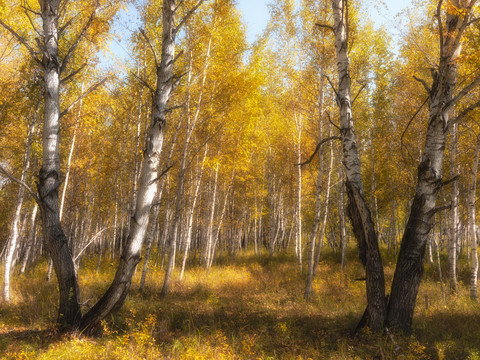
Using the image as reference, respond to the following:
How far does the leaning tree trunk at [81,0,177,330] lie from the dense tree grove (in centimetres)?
2

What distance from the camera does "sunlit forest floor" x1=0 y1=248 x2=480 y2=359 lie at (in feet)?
11.6

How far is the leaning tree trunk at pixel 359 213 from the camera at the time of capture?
4051 mm

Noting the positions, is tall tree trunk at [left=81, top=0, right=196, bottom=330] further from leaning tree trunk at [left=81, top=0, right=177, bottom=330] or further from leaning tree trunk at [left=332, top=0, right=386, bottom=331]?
leaning tree trunk at [left=332, top=0, right=386, bottom=331]

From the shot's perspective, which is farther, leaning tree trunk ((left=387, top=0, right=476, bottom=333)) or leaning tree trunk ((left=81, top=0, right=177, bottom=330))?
leaning tree trunk ((left=387, top=0, right=476, bottom=333))

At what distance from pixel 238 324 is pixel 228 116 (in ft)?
20.5

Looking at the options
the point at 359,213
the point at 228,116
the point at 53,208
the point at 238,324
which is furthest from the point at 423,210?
the point at 228,116

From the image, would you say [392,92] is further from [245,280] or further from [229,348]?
[229,348]

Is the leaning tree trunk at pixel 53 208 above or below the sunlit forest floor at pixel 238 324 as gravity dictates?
above

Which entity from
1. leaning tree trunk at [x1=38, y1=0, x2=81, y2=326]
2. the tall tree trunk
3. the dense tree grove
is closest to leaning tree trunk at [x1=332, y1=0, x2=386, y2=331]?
the dense tree grove

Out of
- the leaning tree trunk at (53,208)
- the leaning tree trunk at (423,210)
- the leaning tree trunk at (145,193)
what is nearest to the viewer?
the leaning tree trunk at (145,193)

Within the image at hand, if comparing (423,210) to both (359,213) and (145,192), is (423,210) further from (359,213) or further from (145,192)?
(145,192)

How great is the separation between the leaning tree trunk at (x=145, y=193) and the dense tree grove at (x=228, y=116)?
0.02 meters

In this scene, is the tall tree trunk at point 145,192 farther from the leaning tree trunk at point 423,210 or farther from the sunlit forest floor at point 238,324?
the leaning tree trunk at point 423,210

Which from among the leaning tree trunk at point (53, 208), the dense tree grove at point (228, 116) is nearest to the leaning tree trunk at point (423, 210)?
the dense tree grove at point (228, 116)
